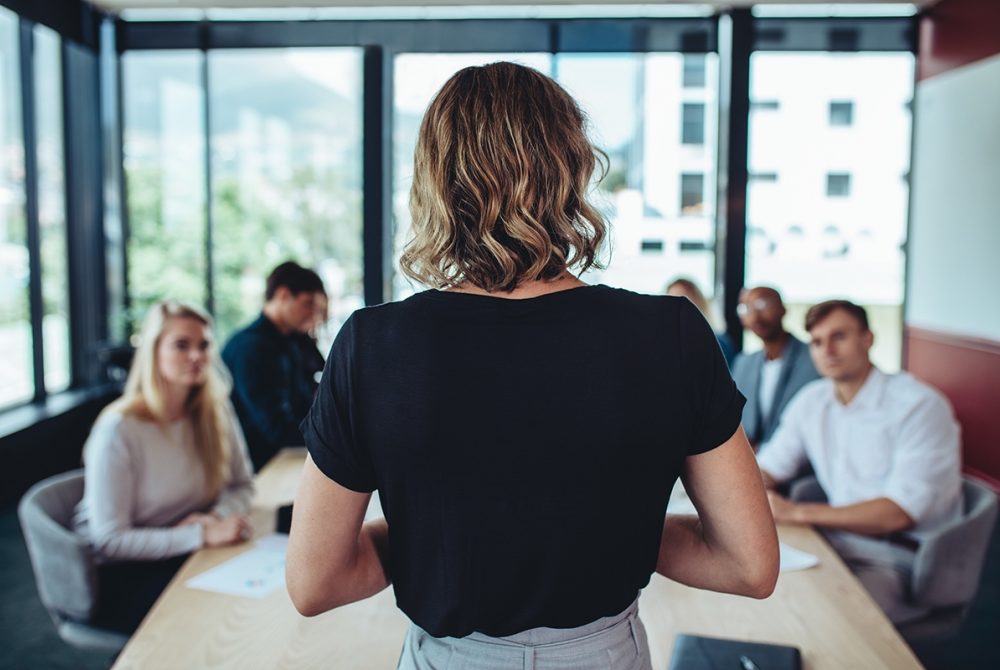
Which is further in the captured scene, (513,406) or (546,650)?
(546,650)

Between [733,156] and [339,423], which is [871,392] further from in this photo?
[733,156]

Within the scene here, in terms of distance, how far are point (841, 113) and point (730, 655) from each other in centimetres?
585

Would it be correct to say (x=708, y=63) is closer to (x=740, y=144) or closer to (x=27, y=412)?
(x=740, y=144)

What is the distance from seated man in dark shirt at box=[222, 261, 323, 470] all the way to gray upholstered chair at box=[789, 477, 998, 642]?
6.84 feet

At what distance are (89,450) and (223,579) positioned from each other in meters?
0.75

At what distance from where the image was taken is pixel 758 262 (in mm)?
6676

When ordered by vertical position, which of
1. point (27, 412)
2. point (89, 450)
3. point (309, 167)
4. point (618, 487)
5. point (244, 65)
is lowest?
point (27, 412)

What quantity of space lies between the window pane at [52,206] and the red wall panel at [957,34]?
6334 millimetres

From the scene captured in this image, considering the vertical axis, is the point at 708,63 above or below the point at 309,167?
above

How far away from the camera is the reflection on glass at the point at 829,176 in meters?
6.52

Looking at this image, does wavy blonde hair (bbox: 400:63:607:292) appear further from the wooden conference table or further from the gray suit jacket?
the gray suit jacket

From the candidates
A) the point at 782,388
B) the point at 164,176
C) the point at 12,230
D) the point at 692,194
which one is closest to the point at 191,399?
the point at 782,388

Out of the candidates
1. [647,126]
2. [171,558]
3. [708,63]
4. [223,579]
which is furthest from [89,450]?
[708,63]

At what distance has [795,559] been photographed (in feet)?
7.14
